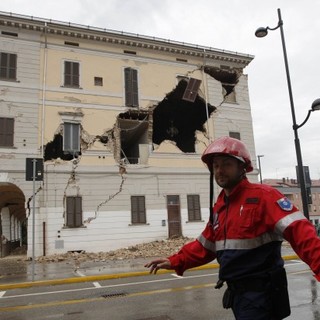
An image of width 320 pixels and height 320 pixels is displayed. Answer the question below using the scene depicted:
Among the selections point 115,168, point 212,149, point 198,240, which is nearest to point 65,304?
point 198,240

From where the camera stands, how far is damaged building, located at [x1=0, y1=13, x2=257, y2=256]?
1891 centimetres

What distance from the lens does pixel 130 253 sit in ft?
58.2

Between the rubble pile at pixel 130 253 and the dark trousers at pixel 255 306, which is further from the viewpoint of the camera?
the rubble pile at pixel 130 253

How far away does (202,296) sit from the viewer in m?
7.69

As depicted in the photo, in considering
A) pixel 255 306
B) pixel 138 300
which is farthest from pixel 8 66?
pixel 255 306

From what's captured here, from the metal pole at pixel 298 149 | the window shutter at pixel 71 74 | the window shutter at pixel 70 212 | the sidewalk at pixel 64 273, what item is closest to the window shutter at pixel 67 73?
the window shutter at pixel 71 74

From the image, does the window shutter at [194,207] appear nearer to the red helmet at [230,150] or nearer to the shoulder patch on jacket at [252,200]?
the red helmet at [230,150]

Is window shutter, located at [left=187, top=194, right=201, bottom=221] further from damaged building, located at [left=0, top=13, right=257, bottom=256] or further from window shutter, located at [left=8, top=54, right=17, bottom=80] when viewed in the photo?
window shutter, located at [left=8, top=54, right=17, bottom=80]

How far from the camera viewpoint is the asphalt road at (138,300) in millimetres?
6328

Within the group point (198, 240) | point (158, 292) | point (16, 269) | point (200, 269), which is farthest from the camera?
point (16, 269)

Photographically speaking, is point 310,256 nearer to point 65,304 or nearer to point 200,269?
point 65,304

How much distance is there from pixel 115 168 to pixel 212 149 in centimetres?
1802

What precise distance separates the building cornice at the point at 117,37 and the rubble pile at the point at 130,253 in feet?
39.7

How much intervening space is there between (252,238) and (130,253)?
16.0m
